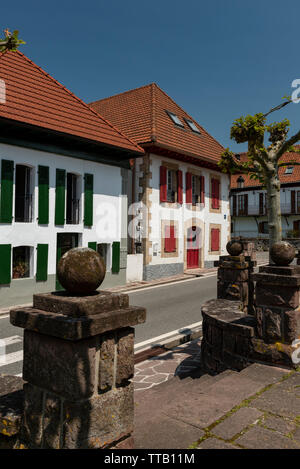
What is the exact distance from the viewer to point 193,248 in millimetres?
20297

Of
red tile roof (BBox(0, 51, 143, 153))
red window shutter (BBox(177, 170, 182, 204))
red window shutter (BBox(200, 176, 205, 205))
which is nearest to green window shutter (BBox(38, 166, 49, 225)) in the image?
red tile roof (BBox(0, 51, 143, 153))

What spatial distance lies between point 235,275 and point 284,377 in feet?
11.8

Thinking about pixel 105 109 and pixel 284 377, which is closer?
pixel 284 377

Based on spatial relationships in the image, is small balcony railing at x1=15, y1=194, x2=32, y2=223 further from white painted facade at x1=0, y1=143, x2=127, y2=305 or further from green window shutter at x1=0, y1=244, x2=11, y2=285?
green window shutter at x1=0, y1=244, x2=11, y2=285

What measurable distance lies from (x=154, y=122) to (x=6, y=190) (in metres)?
9.42

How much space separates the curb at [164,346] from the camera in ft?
21.9

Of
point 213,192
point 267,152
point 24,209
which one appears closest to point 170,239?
point 213,192

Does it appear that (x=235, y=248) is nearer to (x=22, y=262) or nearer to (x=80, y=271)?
(x=80, y=271)

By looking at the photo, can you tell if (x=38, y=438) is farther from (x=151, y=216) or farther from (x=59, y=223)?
(x=151, y=216)

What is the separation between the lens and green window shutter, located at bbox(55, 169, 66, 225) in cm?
1288

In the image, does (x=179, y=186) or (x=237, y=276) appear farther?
(x=179, y=186)

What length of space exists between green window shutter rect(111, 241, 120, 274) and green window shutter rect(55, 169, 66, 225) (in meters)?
2.75
